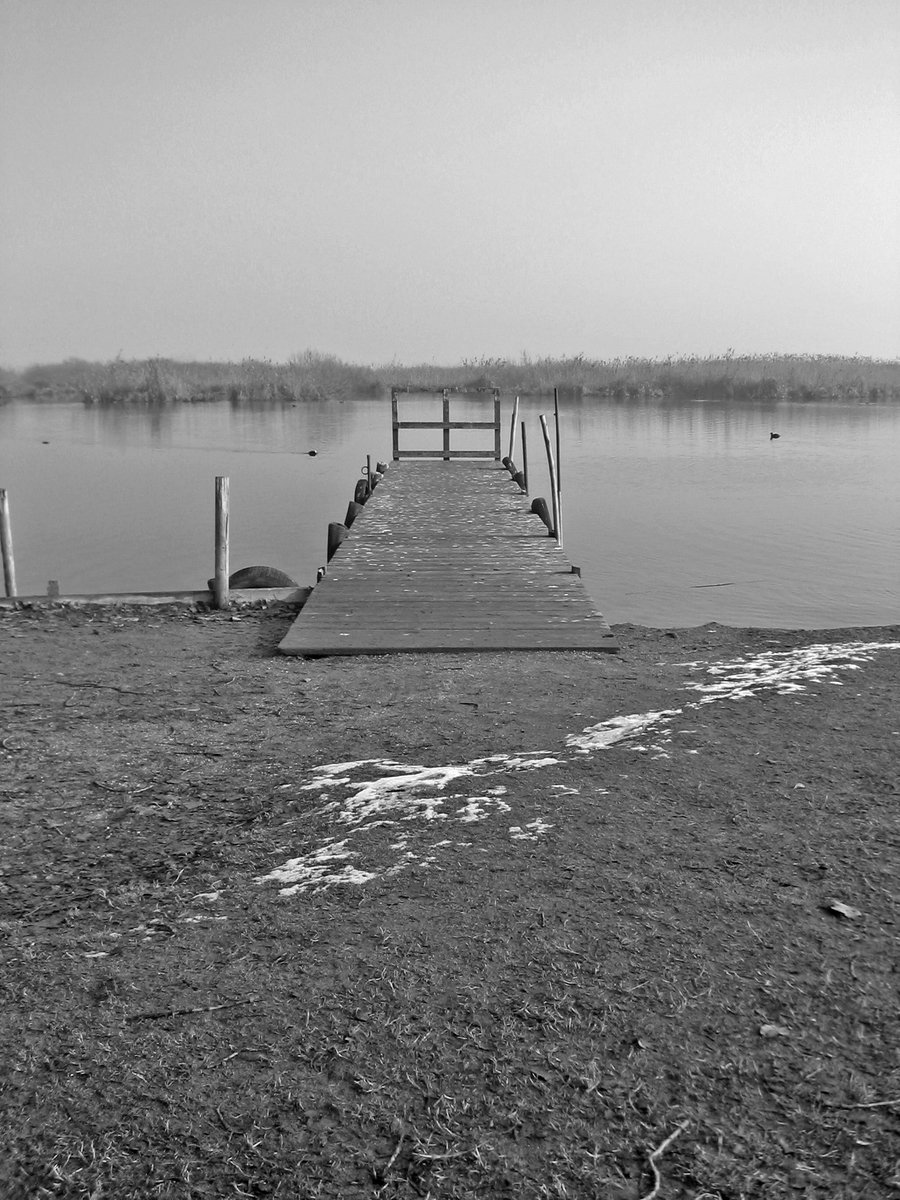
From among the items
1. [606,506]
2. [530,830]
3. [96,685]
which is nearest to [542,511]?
[96,685]

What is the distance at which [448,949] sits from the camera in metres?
3.24

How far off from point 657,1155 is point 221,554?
7754 mm

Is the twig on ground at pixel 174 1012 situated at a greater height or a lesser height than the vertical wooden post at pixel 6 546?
lesser

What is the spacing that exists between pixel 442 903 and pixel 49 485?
2500cm

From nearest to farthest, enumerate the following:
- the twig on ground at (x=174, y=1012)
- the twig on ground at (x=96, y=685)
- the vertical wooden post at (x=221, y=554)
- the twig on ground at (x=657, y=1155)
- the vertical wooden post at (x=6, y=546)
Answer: the twig on ground at (x=657, y=1155) → the twig on ground at (x=174, y=1012) → the twig on ground at (x=96, y=685) → the vertical wooden post at (x=221, y=554) → the vertical wooden post at (x=6, y=546)

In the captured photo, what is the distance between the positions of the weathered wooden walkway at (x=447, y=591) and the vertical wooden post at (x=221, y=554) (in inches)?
37.0

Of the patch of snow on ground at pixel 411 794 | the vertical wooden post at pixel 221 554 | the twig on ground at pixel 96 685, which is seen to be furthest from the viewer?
the vertical wooden post at pixel 221 554

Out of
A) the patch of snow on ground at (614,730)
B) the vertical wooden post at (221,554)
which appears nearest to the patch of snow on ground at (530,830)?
the patch of snow on ground at (614,730)

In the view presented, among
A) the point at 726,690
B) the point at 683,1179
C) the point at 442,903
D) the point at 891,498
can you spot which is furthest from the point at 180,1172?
the point at 891,498

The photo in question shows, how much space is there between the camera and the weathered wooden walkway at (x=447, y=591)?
7344 mm

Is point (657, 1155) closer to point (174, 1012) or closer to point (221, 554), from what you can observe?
point (174, 1012)

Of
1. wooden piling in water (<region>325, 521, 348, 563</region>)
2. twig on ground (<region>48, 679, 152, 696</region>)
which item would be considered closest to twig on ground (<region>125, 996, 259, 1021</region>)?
twig on ground (<region>48, 679, 152, 696</region>)

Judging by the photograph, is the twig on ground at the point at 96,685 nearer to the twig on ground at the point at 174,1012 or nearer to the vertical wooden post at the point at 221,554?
the vertical wooden post at the point at 221,554

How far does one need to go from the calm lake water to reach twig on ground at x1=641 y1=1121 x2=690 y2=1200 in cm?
984
